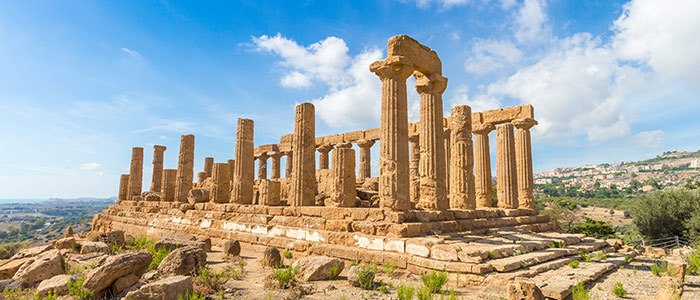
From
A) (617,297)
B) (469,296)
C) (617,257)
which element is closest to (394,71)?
(469,296)

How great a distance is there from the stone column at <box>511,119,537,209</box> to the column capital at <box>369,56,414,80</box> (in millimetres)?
8124

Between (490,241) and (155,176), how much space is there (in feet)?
72.2

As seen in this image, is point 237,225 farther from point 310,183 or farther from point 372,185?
point 372,185

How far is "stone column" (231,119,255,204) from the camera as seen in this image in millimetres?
17422

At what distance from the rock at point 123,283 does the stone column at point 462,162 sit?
11556mm

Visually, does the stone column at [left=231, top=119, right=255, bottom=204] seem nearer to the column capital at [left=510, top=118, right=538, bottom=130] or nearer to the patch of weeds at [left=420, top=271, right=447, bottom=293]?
the column capital at [left=510, top=118, right=538, bottom=130]

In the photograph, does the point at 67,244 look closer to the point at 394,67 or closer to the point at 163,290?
the point at 163,290

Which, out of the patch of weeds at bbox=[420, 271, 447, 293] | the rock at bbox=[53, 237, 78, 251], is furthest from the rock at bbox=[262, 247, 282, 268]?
the rock at bbox=[53, 237, 78, 251]

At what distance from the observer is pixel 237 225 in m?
14.9

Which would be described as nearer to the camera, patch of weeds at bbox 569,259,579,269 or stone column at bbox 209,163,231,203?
patch of weeds at bbox 569,259,579,269

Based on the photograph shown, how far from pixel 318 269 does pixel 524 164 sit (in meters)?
12.9

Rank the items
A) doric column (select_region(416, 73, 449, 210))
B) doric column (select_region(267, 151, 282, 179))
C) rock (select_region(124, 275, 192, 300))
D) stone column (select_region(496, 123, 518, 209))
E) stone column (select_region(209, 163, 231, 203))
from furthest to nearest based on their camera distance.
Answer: doric column (select_region(267, 151, 282, 179)) < stone column (select_region(209, 163, 231, 203)) < stone column (select_region(496, 123, 518, 209)) < doric column (select_region(416, 73, 449, 210)) < rock (select_region(124, 275, 192, 300))

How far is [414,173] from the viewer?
59.8 ft

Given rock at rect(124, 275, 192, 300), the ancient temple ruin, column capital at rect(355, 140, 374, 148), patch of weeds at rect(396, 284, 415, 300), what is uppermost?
column capital at rect(355, 140, 374, 148)
